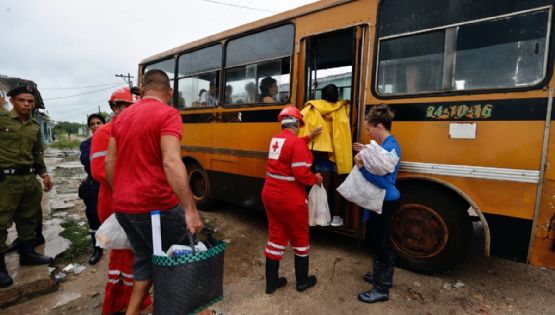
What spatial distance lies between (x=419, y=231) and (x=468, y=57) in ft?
5.90

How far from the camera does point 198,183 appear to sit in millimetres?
5777

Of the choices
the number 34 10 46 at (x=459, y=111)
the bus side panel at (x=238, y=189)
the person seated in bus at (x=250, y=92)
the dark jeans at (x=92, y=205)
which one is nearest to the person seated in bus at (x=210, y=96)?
the person seated in bus at (x=250, y=92)

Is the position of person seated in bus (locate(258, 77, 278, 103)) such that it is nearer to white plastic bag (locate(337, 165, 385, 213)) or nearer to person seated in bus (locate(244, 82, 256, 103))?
person seated in bus (locate(244, 82, 256, 103))

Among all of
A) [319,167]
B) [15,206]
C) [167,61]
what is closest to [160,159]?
[319,167]

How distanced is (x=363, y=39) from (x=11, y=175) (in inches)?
162

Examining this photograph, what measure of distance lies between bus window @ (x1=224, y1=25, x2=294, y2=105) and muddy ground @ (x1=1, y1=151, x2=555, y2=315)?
86.0 inches

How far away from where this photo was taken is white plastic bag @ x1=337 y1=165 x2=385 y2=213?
8.26 feet

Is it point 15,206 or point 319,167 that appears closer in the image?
point 15,206

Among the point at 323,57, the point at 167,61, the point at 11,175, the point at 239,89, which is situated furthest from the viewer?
the point at 167,61

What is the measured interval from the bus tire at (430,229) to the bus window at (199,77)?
3.37 meters

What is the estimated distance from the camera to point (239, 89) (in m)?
4.51

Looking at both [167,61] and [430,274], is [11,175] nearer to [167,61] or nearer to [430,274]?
[167,61]

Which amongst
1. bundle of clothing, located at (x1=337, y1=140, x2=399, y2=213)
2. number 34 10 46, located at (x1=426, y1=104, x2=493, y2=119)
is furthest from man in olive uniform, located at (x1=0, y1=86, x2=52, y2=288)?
number 34 10 46, located at (x1=426, y1=104, x2=493, y2=119)

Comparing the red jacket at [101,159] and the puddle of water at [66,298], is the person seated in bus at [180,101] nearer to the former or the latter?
the red jacket at [101,159]
